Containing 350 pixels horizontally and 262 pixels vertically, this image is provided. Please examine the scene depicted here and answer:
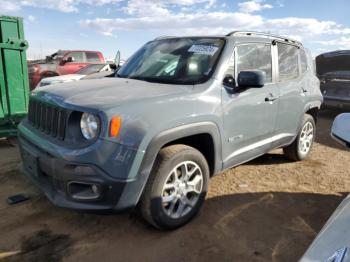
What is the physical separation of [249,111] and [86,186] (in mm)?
1960

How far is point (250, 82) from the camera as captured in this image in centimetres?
351

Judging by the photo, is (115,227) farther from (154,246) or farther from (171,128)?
Result: (171,128)

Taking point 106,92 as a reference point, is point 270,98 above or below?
below

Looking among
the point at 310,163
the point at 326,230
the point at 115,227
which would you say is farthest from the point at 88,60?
the point at 326,230

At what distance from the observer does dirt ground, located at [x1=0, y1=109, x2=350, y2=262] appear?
2932mm

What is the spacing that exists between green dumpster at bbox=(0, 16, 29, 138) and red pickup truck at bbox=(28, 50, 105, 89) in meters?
7.12

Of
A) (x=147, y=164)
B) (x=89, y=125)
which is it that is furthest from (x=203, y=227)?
(x=89, y=125)

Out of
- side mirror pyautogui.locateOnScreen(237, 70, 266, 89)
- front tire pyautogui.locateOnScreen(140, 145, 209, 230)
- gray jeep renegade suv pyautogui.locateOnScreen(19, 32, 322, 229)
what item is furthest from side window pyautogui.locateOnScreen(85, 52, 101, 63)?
front tire pyautogui.locateOnScreen(140, 145, 209, 230)

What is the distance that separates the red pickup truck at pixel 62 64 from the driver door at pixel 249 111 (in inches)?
424

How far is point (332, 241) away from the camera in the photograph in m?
1.59

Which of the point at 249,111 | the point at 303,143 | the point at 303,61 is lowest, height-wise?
the point at 303,143

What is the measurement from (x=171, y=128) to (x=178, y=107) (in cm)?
22

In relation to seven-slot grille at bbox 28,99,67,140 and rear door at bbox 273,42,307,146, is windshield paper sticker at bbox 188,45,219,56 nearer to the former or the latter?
rear door at bbox 273,42,307,146

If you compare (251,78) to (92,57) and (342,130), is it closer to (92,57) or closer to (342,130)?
(342,130)
